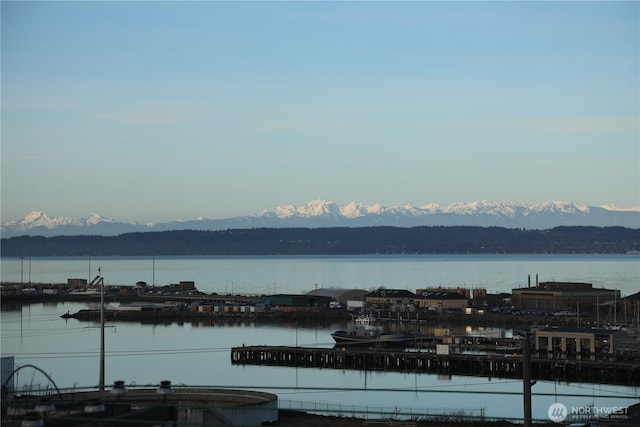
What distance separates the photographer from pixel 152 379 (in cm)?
2631

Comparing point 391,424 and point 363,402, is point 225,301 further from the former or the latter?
point 391,424

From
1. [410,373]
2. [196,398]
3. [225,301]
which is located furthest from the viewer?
[225,301]

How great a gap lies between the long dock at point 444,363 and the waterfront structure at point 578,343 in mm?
2728

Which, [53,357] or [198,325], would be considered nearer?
[53,357]

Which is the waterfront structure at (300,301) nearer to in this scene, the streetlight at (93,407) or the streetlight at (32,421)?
the streetlight at (93,407)

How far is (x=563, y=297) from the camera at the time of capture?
Result: 51438mm

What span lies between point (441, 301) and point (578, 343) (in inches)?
807

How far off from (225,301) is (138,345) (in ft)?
74.4

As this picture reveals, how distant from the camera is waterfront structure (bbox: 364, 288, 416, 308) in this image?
5228cm

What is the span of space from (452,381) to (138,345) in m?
13.9

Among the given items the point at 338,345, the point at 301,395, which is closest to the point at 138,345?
the point at 338,345

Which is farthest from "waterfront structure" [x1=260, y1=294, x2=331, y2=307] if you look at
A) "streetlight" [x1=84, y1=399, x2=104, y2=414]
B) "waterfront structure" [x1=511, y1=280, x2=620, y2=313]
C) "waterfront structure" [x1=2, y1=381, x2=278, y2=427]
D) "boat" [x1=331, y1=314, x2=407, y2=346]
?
"streetlight" [x1=84, y1=399, x2=104, y2=414]

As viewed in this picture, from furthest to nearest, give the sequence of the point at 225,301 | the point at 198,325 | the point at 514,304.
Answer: the point at 225,301, the point at 514,304, the point at 198,325

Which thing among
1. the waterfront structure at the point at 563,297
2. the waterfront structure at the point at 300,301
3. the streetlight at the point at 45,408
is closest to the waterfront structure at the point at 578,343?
the waterfront structure at the point at 563,297
